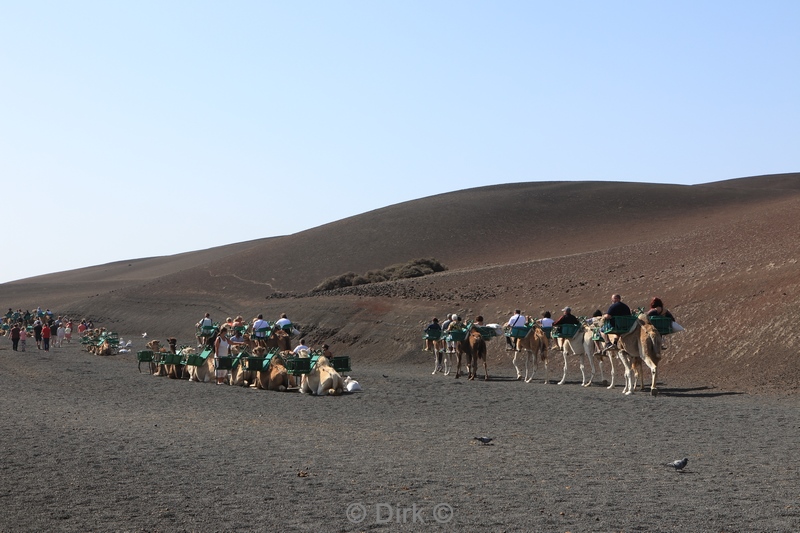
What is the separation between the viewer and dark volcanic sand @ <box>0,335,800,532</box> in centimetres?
1075

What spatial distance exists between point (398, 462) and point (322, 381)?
37.7 feet

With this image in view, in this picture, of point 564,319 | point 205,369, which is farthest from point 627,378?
point 205,369

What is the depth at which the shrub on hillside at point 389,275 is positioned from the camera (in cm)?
7415

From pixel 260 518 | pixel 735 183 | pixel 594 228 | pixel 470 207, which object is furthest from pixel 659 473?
pixel 735 183

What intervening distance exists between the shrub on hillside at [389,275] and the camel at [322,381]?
152 feet

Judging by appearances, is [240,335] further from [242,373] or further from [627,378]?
[627,378]

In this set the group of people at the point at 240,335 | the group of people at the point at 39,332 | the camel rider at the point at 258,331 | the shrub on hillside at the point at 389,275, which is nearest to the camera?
the group of people at the point at 240,335

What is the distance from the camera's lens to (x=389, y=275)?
251ft

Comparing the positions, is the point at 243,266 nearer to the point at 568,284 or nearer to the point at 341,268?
the point at 341,268

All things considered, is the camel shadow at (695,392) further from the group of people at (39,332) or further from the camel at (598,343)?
the group of people at (39,332)

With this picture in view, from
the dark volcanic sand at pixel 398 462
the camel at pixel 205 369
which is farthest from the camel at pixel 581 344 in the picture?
the camel at pixel 205 369

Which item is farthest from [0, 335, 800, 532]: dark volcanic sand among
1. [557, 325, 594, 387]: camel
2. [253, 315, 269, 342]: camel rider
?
[253, 315, 269, 342]: camel rider

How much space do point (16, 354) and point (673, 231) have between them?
5966cm

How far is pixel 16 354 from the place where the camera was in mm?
46281
